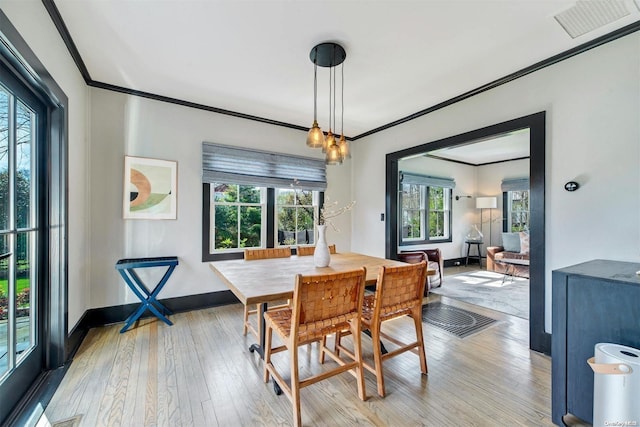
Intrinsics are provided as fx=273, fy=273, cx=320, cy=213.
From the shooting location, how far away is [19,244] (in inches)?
70.8

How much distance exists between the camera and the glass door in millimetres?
1623

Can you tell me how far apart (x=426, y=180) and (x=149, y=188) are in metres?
5.44

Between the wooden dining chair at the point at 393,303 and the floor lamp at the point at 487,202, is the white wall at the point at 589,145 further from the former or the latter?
the floor lamp at the point at 487,202

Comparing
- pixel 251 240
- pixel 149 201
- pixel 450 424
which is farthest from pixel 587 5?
pixel 149 201

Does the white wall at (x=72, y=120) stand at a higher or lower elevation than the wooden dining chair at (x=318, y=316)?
higher

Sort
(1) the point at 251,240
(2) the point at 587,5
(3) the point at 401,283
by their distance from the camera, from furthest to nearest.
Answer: (1) the point at 251,240
(3) the point at 401,283
(2) the point at 587,5

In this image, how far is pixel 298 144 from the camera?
4406mm

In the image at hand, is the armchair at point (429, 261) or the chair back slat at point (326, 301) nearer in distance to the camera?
the chair back slat at point (326, 301)

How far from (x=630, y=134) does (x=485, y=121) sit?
1158 millimetres

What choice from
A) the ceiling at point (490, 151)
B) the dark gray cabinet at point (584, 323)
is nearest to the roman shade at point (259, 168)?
the ceiling at point (490, 151)

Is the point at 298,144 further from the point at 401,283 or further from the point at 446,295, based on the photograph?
the point at 446,295

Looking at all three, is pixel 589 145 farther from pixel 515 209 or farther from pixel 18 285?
pixel 515 209

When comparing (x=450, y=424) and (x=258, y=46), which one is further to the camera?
(x=258, y=46)

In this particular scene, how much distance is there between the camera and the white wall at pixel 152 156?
3057 mm
